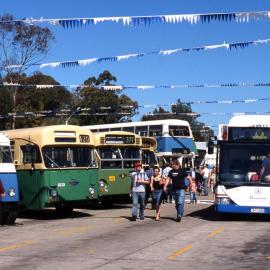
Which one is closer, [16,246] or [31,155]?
[16,246]

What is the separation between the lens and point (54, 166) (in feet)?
60.3

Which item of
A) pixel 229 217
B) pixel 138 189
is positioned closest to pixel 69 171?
pixel 138 189

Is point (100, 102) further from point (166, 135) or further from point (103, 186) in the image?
point (103, 186)

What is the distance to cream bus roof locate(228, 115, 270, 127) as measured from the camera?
17.9 metres

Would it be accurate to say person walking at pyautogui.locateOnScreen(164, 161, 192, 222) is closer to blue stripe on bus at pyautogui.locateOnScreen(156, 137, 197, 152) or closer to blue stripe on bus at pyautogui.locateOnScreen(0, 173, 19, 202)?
blue stripe on bus at pyautogui.locateOnScreen(0, 173, 19, 202)

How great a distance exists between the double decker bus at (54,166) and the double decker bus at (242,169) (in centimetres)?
450

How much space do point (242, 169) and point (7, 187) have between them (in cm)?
663

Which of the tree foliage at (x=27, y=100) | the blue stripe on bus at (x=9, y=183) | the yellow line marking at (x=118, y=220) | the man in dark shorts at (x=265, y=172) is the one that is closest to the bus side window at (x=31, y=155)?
the blue stripe on bus at (x=9, y=183)

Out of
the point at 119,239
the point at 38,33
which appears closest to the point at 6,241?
the point at 119,239

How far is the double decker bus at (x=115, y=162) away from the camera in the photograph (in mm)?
21828

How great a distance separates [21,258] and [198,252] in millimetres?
3240

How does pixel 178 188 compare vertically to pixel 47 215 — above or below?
above

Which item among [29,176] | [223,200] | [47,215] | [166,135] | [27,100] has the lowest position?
[47,215]

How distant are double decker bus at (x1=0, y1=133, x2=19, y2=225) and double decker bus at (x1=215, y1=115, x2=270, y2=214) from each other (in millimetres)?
5711
